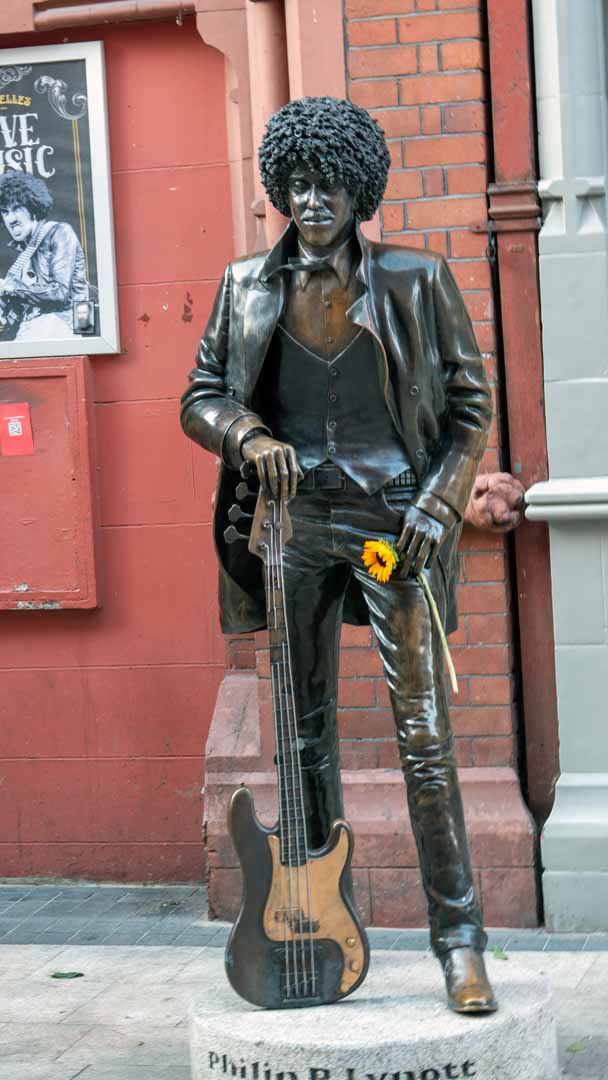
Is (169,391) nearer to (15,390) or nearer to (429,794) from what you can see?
(15,390)

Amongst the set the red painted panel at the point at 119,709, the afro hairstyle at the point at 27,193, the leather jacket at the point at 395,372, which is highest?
the afro hairstyle at the point at 27,193

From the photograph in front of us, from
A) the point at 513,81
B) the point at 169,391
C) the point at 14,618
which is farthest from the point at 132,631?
the point at 513,81

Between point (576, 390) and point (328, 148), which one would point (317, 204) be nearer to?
point (328, 148)

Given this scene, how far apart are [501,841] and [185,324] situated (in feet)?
7.62

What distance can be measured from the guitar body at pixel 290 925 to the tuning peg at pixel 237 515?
0.68 m

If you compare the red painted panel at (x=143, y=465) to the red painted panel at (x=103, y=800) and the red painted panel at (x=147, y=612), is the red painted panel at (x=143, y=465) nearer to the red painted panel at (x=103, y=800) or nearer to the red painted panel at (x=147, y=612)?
the red painted panel at (x=147, y=612)

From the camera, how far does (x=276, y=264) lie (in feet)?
14.2

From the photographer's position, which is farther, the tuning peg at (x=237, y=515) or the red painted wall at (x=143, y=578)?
the red painted wall at (x=143, y=578)

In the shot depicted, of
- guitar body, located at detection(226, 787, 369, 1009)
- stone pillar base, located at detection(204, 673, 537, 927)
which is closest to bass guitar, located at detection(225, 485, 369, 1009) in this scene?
guitar body, located at detection(226, 787, 369, 1009)

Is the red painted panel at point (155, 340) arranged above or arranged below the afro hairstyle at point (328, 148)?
below

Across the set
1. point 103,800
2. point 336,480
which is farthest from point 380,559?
point 103,800

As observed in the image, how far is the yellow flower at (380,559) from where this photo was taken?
421 cm

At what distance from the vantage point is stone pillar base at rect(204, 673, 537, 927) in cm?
587

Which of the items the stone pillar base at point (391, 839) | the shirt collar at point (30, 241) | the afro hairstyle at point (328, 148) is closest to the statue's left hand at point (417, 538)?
the afro hairstyle at point (328, 148)
